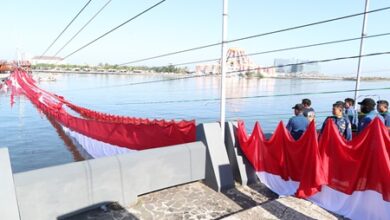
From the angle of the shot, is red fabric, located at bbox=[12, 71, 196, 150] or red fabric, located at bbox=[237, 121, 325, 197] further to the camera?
red fabric, located at bbox=[12, 71, 196, 150]

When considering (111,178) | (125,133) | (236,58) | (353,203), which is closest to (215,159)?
(111,178)

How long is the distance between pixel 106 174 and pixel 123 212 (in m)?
0.75

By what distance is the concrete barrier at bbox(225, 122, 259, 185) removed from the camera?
635 cm

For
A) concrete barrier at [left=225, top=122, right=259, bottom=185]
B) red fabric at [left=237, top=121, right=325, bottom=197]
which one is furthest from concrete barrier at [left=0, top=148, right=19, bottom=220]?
red fabric at [left=237, top=121, right=325, bottom=197]

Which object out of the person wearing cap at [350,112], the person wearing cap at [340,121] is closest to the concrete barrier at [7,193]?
the person wearing cap at [340,121]

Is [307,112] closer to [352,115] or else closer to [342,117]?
[342,117]

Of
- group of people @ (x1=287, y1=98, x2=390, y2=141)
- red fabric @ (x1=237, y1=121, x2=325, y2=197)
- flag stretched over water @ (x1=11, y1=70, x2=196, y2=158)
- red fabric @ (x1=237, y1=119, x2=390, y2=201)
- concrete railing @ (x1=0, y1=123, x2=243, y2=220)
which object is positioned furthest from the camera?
flag stretched over water @ (x1=11, y1=70, x2=196, y2=158)

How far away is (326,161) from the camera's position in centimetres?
501

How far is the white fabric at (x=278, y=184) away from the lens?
566 cm

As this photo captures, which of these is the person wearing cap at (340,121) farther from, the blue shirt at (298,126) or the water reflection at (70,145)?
the water reflection at (70,145)

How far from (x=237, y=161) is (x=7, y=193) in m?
4.37

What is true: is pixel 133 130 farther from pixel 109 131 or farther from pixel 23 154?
pixel 23 154

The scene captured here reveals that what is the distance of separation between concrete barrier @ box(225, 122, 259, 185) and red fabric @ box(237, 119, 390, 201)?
0.21m

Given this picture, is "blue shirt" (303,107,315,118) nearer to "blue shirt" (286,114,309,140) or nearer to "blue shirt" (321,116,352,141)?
"blue shirt" (286,114,309,140)
